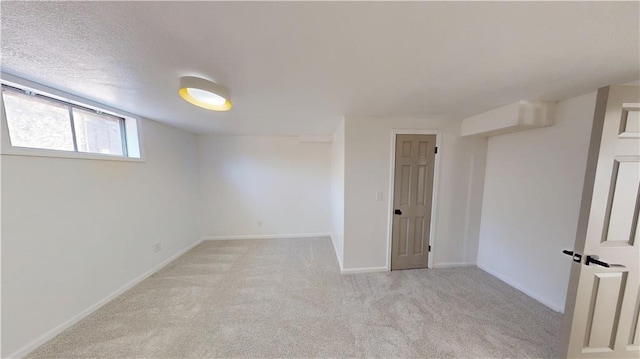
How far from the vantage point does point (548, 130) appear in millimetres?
2066

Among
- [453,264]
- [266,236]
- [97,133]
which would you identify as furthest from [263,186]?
[453,264]

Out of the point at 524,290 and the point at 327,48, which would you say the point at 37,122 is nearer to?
the point at 327,48

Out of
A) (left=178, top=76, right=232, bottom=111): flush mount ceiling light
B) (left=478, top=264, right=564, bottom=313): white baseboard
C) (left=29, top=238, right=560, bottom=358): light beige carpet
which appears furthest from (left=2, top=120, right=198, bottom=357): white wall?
(left=478, top=264, right=564, bottom=313): white baseboard

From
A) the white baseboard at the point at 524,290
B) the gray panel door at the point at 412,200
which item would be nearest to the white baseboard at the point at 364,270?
the gray panel door at the point at 412,200

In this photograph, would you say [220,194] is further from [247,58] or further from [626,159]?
[626,159]

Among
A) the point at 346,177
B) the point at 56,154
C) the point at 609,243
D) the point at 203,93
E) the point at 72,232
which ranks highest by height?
the point at 203,93

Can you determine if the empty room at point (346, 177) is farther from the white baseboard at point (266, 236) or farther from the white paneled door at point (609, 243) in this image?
the white baseboard at point (266, 236)

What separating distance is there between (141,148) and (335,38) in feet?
9.81

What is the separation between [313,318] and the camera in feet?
6.33

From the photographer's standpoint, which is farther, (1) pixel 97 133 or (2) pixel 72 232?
(1) pixel 97 133

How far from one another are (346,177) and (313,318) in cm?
167

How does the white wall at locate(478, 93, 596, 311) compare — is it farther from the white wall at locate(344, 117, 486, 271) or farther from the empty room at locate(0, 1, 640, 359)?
the white wall at locate(344, 117, 486, 271)

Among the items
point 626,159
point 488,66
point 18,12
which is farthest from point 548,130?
point 18,12

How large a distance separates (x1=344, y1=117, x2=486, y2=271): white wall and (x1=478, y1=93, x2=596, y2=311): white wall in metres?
0.23
